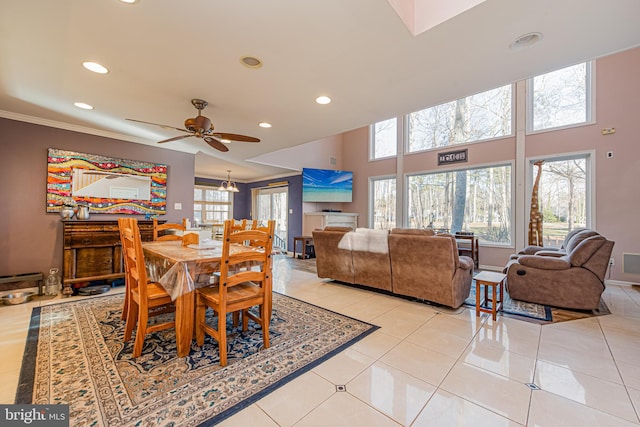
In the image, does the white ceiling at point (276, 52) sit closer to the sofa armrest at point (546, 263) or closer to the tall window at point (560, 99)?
the sofa armrest at point (546, 263)

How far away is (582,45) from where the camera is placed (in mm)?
1936

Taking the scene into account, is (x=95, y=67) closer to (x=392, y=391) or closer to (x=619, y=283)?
(x=392, y=391)

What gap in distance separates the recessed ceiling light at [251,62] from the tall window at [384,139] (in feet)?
17.4

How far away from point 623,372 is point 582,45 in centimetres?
236

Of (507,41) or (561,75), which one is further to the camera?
(561,75)

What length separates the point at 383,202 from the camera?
718 cm

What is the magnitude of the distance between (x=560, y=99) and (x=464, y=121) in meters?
1.60

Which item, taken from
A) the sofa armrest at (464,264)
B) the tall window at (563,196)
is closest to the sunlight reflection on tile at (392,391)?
the sofa armrest at (464,264)

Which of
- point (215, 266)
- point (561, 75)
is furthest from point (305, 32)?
point (561, 75)

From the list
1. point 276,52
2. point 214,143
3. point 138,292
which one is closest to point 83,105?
point 214,143

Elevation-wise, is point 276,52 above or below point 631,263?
above

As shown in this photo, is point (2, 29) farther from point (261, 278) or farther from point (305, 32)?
point (261, 278)

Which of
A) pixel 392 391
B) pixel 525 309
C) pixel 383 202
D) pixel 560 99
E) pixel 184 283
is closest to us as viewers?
pixel 392 391


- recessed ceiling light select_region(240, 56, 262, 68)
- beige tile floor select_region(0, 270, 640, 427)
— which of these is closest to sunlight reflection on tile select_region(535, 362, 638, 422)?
beige tile floor select_region(0, 270, 640, 427)
